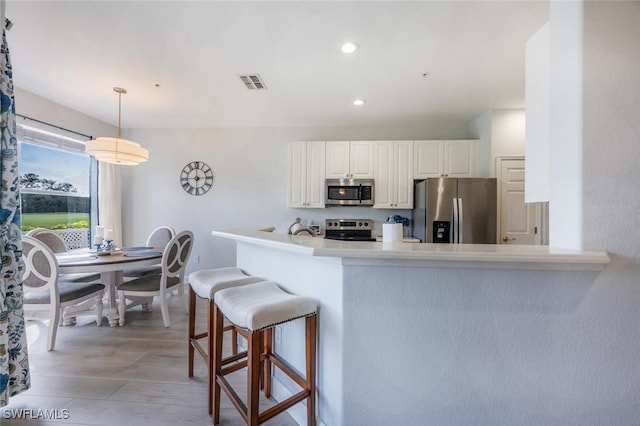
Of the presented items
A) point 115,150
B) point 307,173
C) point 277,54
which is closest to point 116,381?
point 115,150

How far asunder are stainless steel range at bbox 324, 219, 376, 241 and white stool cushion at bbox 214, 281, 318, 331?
2.61 meters

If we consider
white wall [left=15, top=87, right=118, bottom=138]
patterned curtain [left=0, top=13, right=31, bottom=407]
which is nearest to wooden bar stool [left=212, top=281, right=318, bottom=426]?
patterned curtain [left=0, top=13, right=31, bottom=407]

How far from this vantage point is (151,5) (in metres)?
1.69

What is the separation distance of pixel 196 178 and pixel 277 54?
275 centimetres

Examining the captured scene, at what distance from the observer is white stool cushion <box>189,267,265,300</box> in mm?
1423

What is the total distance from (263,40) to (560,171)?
7.07 ft

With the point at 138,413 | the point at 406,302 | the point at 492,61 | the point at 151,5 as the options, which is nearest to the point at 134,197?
the point at 151,5

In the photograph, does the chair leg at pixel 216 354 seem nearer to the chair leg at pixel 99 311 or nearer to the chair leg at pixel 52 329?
the chair leg at pixel 52 329

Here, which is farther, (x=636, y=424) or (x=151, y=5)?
(x=151, y=5)

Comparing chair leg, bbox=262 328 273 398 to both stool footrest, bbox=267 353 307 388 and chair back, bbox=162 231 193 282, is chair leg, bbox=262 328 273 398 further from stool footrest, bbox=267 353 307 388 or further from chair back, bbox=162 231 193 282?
chair back, bbox=162 231 193 282

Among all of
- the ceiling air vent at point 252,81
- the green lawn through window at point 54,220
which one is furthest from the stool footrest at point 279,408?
the green lawn through window at point 54,220

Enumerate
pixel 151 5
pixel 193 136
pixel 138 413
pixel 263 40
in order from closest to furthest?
pixel 138 413 < pixel 151 5 < pixel 263 40 < pixel 193 136

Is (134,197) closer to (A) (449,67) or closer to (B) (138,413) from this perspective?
(B) (138,413)

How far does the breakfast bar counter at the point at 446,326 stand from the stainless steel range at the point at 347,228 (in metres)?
2.76
